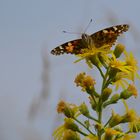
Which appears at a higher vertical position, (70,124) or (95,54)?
(95,54)

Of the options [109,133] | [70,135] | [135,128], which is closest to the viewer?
[109,133]

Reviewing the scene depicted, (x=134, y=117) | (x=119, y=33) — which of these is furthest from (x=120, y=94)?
(x=119, y=33)

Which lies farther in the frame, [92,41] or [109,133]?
[92,41]

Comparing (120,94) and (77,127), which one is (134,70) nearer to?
(120,94)

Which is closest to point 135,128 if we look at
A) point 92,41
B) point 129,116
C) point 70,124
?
point 129,116

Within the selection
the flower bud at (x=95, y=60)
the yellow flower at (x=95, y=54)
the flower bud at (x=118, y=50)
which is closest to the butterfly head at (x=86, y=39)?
the yellow flower at (x=95, y=54)

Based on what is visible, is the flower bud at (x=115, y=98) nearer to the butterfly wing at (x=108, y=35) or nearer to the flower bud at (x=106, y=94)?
the flower bud at (x=106, y=94)

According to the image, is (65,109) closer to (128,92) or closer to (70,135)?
(70,135)

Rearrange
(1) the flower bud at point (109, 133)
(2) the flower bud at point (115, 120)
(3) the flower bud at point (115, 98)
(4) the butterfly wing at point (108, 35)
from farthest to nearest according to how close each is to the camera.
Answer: (4) the butterfly wing at point (108, 35), (3) the flower bud at point (115, 98), (2) the flower bud at point (115, 120), (1) the flower bud at point (109, 133)

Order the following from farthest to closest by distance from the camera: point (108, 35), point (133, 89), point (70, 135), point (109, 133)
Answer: point (108, 35), point (133, 89), point (70, 135), point (109, 133)
